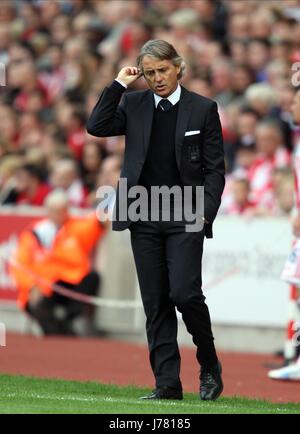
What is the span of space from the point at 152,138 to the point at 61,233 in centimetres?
648

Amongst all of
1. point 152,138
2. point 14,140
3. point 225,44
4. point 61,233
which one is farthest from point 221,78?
point 152,138

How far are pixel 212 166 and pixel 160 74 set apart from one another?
707mm

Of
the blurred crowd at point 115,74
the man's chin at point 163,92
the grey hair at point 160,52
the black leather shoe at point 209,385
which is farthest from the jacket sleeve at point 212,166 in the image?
the blurred crowd at point 115,74

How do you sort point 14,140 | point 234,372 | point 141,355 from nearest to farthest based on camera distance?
1. point 234,372
2. point 141,355
3. point 14,140

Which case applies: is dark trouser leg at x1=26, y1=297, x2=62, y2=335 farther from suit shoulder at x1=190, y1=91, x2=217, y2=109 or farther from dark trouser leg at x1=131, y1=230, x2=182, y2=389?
→ suit shoulder at x1=190, y1=91, x2=217, y2=109

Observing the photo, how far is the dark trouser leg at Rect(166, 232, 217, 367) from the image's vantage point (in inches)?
334

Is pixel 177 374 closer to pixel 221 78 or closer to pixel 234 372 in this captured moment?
pixel 234 372

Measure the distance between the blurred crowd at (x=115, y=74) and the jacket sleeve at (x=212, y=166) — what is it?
14.7 feet

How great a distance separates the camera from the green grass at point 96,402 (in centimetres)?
795

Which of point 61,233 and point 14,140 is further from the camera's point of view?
point 14,140

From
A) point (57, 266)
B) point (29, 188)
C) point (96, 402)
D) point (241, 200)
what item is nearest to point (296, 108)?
point (96, 402)

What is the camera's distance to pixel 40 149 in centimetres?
1755

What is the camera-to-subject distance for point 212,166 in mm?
8609

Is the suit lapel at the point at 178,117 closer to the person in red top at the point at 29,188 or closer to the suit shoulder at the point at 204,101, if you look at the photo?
the suit shoulder at the point at 204,101
